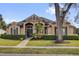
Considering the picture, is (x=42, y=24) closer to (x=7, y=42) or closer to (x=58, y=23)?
(x=58, y=23)

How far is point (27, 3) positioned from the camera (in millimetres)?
30344

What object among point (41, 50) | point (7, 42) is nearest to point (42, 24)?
point (41, 50)

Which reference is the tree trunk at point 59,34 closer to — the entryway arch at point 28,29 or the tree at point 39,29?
the tree at point 39,29

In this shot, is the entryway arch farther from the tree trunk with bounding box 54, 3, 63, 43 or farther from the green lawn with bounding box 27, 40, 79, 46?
the tree trunk with bounding box 54, 3, 63, 43

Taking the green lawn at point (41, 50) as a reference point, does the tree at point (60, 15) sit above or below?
A: above

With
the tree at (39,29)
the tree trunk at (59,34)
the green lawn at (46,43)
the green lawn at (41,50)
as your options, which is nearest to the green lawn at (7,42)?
the green lawn at (41,50)

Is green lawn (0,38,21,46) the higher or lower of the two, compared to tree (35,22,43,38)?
lower

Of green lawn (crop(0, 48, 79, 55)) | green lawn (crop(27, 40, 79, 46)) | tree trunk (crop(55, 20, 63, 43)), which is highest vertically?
tree trunk (crop(55, 20, 63, 43))

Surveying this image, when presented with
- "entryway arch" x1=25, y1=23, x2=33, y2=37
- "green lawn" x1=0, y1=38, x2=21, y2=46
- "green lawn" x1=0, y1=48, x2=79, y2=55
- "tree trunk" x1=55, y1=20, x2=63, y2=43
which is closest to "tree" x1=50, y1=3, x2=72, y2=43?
"tree trunk" x1=55, y1=20, x2=63, y2=43

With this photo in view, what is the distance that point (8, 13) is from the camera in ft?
99.8

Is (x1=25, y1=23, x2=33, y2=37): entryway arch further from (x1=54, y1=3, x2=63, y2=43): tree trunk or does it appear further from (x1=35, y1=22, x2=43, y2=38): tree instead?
(x1=54, y1=3, x2=63, y2=43): tree trunk

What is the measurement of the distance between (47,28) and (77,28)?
475 millimetres

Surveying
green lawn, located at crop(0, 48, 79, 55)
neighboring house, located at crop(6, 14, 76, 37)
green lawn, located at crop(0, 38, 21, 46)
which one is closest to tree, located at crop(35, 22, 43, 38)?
neighboring house, located at crop(6, 14, 76, 37)

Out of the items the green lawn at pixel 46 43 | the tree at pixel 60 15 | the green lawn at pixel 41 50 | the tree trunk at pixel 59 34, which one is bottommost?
the green lawn at pixel 41 50
